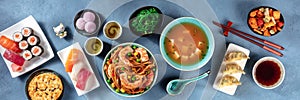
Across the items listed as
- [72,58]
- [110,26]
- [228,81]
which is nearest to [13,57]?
[72,58]

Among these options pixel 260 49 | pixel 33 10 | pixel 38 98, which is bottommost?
pixel 38 98

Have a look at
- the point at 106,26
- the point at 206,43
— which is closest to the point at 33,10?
the point at 106,26

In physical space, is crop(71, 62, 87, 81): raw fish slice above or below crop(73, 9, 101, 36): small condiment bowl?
below

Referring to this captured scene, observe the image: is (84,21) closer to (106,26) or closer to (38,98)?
(106,26)

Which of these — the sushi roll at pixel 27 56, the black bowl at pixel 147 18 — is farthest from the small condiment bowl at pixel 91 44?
the sushi roll at pixel 27 56

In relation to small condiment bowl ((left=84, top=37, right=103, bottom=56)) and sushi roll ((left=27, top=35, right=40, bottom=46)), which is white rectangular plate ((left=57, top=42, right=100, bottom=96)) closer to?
small condiment bowl ((left=84, top=37, right=103, bottom=56))

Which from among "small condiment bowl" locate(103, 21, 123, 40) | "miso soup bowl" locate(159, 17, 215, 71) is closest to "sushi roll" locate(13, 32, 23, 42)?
"small condiment bowl" locate(103, 21, 123, 40)
